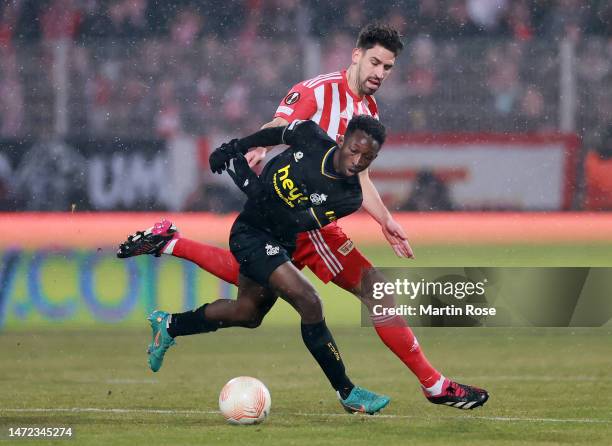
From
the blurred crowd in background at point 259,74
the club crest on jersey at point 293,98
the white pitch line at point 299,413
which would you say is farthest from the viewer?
the blurred crowd in background at point 259,74

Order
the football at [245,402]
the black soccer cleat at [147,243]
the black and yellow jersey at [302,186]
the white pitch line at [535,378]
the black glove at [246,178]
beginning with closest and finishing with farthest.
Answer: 1. the football at [245,402]
2. the black and yellow jersey at [302,186]
3. the black glove at [246,178]
4. the black soccer cleat at [147,243]
5. the white pitch line at [535,378]

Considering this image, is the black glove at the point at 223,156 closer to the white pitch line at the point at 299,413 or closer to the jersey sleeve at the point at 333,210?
the jersey sleeve at the point at 333,210

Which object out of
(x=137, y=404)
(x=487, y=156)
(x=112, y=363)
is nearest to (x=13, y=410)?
(x=137, y=404)

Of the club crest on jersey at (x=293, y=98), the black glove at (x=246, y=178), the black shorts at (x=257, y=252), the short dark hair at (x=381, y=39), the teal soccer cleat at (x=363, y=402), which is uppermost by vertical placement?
the short dark hair at (x=381, y=39)

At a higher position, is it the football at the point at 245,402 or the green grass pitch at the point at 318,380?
the football at the point at 245,402

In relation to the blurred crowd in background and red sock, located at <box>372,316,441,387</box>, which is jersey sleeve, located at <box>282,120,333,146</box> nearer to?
red sock, located at <box>372,316,441,387</box>

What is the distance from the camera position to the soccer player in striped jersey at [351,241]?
6945 millimetres

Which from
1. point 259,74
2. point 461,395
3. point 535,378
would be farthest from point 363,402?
point 259,74

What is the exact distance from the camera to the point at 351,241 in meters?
7.26

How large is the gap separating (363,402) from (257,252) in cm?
94

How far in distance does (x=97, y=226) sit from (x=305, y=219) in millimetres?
7545

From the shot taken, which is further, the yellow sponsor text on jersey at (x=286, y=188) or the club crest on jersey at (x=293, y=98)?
the club crest on jersey at (x=293, y=98)

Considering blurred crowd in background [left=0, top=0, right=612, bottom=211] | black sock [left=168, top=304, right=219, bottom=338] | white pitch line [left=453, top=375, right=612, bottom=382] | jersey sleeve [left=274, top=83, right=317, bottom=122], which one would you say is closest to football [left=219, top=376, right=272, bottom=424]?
black sock [left=168, top=304, right=219, bottom=338]

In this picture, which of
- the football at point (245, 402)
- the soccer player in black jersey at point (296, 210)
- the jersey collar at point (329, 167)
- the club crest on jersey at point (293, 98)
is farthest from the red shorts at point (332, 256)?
the football at point (245, 402)
